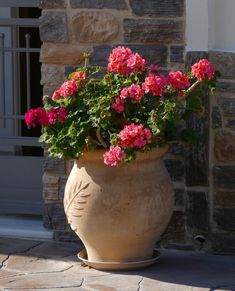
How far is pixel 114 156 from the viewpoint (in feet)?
16.1

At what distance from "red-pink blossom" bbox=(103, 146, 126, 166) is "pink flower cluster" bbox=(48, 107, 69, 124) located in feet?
1.34

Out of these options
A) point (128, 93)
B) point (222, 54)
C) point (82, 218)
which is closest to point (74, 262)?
point (82, 218)

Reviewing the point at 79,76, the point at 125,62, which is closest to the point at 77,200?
the point at 79,76

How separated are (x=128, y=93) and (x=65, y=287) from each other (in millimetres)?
1161

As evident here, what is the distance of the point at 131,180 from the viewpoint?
5.15 m

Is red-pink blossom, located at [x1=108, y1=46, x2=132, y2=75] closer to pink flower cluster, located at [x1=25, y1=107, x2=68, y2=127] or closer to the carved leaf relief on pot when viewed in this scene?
pink flower cluster, located at [x1=25, y1=107, x2=68, y2=127]

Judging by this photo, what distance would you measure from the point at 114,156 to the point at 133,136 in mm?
152

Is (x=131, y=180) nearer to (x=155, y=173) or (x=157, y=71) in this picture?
(x=155, y=173)

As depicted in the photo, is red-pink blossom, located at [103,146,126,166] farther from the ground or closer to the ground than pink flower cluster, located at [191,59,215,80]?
closer to the ground

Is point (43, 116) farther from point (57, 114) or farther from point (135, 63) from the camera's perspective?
point (135, 63)

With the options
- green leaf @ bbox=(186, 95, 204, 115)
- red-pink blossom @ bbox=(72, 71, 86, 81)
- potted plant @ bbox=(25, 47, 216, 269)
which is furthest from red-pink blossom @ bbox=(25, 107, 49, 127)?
green leaf @ bbox=(186, 95, 204, 115)

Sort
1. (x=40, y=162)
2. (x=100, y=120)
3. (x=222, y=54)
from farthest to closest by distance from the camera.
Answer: (x=40, y=162), (x=222, y=54), (x=100, y=120)

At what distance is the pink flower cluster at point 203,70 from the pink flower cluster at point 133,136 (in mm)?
480

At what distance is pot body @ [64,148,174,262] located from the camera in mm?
5125
